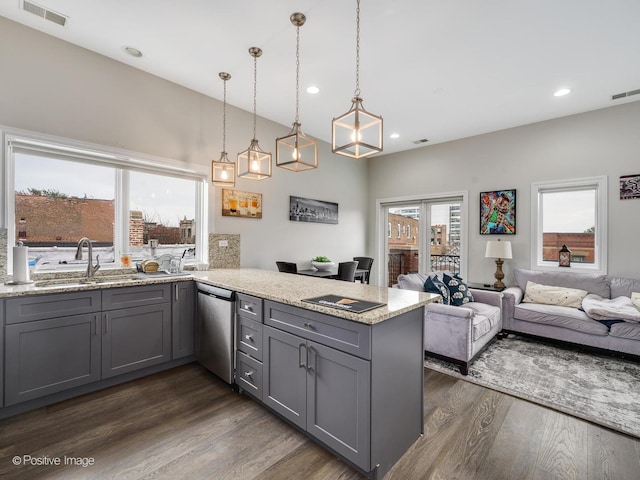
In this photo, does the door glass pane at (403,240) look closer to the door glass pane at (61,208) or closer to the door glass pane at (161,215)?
the door glass pane at (161,215)

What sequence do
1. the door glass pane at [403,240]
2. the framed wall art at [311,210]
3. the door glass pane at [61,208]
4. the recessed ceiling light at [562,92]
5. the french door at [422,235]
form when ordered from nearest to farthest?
the door glass pane at [61,208] < the recessed ceiling light at [562,92] < the framed wall art at [311,210] < the french door at [422,235] < the door glass pane at [403,240]

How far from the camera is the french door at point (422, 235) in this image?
5418 mm

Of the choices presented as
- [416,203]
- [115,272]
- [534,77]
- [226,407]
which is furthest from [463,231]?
[115,272]

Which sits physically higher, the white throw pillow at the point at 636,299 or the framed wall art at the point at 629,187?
the framed wall art at the point at 629,187

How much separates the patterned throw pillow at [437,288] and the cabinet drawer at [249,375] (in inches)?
80.9

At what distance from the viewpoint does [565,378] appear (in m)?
2.86

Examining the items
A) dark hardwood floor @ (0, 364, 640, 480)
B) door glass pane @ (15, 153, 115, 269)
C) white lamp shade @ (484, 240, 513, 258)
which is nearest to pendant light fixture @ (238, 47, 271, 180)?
door glass pane @ (15, 153, 115, 269)

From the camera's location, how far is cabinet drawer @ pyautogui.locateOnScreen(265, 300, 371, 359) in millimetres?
1584

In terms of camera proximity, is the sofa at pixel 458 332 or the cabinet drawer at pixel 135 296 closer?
the cabinet drawer at pixel 135 296

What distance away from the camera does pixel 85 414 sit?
7.43 ft

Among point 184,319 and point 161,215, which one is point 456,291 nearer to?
point 184,319

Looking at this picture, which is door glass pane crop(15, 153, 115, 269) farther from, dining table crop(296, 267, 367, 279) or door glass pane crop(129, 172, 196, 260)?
dining table crop(296, 267, 367, 279)

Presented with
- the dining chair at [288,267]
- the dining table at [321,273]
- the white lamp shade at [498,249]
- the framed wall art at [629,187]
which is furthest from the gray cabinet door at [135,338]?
the framed wall art at [629,187]

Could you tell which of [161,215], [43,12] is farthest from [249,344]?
[43,12]
